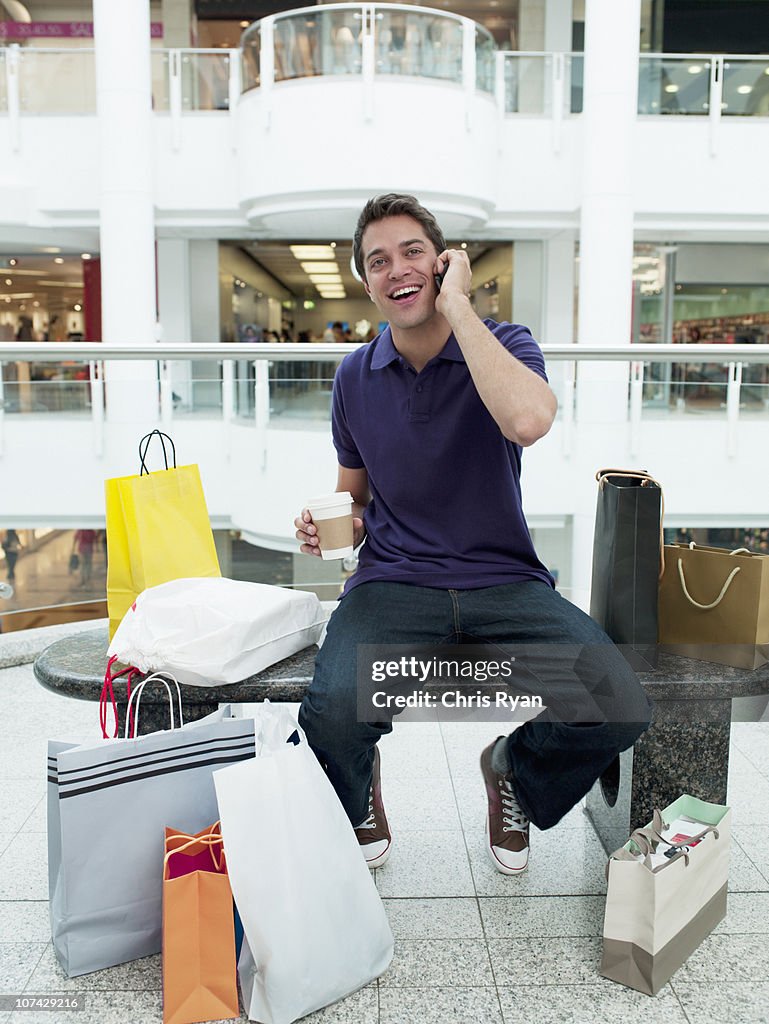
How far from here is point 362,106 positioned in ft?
33.8

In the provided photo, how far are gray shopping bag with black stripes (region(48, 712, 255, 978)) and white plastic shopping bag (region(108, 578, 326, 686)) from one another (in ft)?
0.46

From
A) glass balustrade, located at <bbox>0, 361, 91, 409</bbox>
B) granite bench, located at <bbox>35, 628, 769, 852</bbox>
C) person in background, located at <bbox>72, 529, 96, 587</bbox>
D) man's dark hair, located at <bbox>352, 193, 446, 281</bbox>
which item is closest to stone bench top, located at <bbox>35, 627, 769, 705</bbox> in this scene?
granite bench, located at <bbox>35, 628, 769, 852</bbox>

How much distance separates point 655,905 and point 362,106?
10.1 meters

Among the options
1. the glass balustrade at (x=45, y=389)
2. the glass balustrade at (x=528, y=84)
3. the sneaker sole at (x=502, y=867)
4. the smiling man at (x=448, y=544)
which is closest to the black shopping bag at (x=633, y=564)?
the smiling man at (x=448, y=544)

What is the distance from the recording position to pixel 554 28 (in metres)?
14.3

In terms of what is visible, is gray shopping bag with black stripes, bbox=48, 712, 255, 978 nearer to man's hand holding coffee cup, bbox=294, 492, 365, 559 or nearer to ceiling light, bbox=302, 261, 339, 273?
man's hand holding coffee cup, bbox=294, 492, 365, 559

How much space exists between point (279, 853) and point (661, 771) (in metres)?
0.88

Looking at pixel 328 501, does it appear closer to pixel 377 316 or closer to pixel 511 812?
pixel 511 812

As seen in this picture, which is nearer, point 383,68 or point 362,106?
point 362,106

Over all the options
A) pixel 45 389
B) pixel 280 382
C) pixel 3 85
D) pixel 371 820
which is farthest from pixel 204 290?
pixel 371 820

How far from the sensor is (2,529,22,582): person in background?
357cm

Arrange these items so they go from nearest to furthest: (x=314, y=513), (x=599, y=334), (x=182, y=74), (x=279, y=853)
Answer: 1. (x=279, y=853)
2. (x=314, y=513)
3. (x=599, y=334)
4. (x=182, y=74)

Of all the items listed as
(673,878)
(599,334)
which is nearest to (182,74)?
(599,334)

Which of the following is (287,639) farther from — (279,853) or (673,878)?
(673,878)
